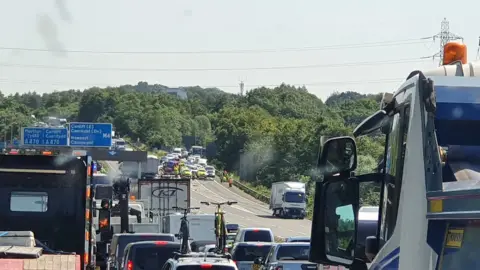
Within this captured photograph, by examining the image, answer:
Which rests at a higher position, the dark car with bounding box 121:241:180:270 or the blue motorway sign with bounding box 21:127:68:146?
the blue motorway sign with bounding box 21:127:68:146

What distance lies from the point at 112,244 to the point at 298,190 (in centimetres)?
4575

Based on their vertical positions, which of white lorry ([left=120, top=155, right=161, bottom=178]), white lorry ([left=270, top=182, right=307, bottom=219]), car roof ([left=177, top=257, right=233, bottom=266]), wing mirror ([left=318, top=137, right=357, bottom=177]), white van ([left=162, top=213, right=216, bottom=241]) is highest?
wing mirror ([left=318, top=137, right=357, bottom=177])

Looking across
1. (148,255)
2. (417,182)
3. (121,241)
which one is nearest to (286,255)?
(148,255)

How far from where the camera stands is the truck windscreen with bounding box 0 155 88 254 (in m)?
15.5

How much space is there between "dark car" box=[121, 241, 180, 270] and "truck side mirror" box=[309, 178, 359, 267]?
14441mm

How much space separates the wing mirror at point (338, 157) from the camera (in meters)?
6.04

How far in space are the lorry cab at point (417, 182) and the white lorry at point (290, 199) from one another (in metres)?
65.1

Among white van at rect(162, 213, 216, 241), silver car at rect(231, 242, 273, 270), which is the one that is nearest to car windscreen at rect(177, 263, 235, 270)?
silver car at rect(231, 242, 273, 270)

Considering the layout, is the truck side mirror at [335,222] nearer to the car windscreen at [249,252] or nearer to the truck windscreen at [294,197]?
the car windscreen at [249,252]

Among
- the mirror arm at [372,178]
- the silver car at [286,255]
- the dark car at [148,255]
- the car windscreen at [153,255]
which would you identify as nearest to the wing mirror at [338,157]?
the mirror arm at [372,178]

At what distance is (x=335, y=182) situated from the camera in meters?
6.23

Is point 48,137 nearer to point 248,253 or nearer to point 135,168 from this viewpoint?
point 135,168

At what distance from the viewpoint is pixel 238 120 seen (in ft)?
428

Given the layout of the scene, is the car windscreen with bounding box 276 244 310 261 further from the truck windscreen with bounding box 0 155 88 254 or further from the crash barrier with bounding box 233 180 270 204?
the crash barrier with bounding box 233 180 270 204
